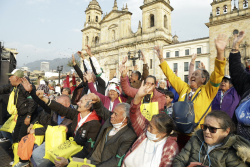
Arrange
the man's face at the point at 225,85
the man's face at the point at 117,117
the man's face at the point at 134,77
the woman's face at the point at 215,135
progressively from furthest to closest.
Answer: the man's face at the point at 134,77
the man's face at the point at 225,85
the man's face at the point at 117,117
the woman's face at the point at 215,135

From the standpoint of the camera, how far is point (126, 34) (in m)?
33.2

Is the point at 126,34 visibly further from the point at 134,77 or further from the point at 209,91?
the point at 209,91

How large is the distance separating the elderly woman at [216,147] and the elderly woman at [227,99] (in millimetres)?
1431

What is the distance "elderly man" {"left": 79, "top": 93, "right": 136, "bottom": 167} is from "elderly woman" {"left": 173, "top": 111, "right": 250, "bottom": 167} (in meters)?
0.84

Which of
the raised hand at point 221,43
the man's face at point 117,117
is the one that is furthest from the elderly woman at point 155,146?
the raised hand at point 221,43

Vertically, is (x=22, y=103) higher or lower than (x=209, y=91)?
lower

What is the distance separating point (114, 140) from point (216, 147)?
58.8 inches

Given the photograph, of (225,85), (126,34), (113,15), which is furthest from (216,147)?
(113,15)

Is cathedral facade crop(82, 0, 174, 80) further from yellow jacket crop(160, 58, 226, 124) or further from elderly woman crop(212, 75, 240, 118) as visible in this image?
yellow jacket crop(160, 58, 226, 124)

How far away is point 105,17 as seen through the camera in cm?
3669

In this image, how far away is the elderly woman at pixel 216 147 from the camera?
5.73ft

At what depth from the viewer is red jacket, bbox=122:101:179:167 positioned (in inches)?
85.3

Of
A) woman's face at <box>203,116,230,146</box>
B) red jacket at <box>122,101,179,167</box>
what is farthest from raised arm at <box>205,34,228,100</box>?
red jacket at <box>122,101,179,167</box>

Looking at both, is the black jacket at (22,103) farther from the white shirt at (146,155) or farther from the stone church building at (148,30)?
the stone church building at (148,30)
